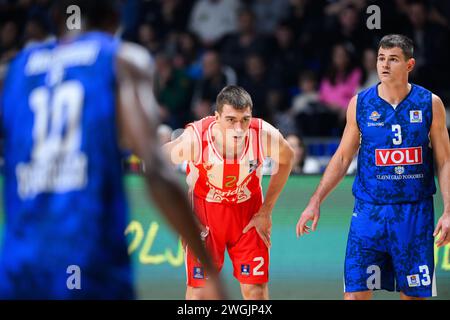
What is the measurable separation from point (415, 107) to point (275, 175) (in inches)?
50.4

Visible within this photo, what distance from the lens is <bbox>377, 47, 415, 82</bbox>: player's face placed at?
6668mm

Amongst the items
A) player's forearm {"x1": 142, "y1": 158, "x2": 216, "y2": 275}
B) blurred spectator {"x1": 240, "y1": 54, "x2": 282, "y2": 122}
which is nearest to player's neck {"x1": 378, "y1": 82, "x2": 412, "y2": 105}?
player's forearm {"x1": 142, "y1": 158, "x2": 216, "y2": 275}

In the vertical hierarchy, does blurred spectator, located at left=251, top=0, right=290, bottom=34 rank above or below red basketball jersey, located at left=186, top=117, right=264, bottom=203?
above

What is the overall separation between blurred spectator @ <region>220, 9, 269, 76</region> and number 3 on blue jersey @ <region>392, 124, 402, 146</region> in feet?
19.7

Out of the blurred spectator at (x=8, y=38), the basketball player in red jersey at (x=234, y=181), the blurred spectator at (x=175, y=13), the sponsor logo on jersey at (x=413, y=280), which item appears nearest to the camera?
the sponsor logo on jersey at (x=413, y=280)

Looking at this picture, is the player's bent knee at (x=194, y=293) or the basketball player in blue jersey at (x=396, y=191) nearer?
the basketball player in blue jersey at (x=396, y=191)

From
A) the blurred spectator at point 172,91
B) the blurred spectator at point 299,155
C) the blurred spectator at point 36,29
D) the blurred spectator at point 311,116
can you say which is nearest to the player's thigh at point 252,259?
the blurred spectator at point 299,155

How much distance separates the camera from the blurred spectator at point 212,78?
11931 mm

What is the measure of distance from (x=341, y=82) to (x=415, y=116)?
16.4 ft

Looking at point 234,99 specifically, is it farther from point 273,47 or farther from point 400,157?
point 273,47

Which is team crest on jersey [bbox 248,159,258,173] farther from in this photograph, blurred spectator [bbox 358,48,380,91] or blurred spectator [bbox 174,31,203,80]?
blurred spectator [bbox 174,31,203,80]

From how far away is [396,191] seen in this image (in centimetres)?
659

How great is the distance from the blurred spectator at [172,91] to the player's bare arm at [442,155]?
19.3ft

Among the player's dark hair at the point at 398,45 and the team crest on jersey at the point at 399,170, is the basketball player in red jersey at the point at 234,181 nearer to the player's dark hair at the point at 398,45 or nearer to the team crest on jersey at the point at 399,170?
the team crest on jersey at the point at 399,170
